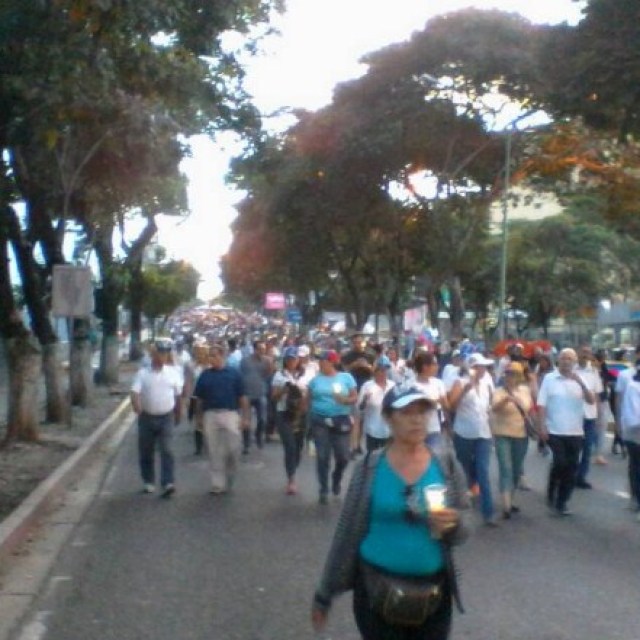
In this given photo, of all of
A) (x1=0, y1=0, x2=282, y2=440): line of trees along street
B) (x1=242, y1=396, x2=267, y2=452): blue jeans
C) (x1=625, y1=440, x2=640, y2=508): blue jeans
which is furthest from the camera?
(x1=242, y1=396, x2=267, y2=452): blue jeans

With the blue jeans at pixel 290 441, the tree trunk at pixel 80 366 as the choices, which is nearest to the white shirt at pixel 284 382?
the blue jeans at pixel 290 441

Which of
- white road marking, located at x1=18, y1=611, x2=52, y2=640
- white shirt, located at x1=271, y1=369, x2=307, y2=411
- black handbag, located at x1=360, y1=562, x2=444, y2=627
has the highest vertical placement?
white shirt, located at x1=271, y1=369, x2=307, y2=411

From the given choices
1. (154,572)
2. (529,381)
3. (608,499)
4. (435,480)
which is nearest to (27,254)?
(529,381)

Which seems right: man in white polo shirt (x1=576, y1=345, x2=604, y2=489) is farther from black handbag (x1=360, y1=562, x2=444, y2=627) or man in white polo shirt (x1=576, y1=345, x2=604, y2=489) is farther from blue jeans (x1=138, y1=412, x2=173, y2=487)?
black handbag (x1=360, y1=562, x2=444, y2=627)

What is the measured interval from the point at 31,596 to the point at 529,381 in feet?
26.8

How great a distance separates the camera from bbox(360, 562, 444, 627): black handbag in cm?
589

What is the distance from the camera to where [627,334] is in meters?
55.2

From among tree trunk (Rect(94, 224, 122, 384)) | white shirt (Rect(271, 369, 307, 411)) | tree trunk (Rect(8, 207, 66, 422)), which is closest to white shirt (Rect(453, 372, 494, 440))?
white shirt (Rect(271, 369, 307, 411))

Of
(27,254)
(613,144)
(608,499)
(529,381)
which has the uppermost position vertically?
(613,144)

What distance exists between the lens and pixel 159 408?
53.6 ft

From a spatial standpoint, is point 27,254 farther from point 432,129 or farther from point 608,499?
point 432,129

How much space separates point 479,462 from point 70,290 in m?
13.3

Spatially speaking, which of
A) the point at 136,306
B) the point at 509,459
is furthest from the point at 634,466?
the point at 136,306

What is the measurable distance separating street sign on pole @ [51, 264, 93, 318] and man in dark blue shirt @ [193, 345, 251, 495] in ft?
31.2
